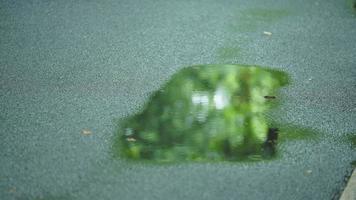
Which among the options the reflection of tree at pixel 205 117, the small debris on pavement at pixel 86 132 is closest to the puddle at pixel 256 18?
the reflection of tree at pixel 205 117

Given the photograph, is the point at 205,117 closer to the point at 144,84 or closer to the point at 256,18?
the point at 144,84

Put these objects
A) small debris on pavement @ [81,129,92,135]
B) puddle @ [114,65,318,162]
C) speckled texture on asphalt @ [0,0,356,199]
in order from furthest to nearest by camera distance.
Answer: small debris on pavement @ [81,129,92,135], puddle @ [114,65,318,162], speckled texture on asphalt @ [0,0,356,199]

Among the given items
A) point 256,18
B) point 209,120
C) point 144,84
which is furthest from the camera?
point 256,18

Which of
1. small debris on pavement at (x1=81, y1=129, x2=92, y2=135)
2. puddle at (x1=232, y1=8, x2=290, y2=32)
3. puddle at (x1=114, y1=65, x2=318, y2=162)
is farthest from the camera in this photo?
puddle at (x1=232, y1=8, x2=290, y2=32)

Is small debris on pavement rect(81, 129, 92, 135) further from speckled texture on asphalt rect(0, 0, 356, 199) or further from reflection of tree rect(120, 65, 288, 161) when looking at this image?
reflection of tree rect(120, 65, 288, 161)

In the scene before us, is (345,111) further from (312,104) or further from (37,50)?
(37,50)

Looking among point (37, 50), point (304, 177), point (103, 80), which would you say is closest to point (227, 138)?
point (304, 177)

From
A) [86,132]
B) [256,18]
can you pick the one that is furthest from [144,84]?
[256,18]

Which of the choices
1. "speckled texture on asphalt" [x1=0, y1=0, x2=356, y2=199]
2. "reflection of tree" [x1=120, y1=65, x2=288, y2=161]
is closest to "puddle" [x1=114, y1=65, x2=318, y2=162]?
"reflection of tree" [x1=120, y1=65, x2=288, y2=161]
